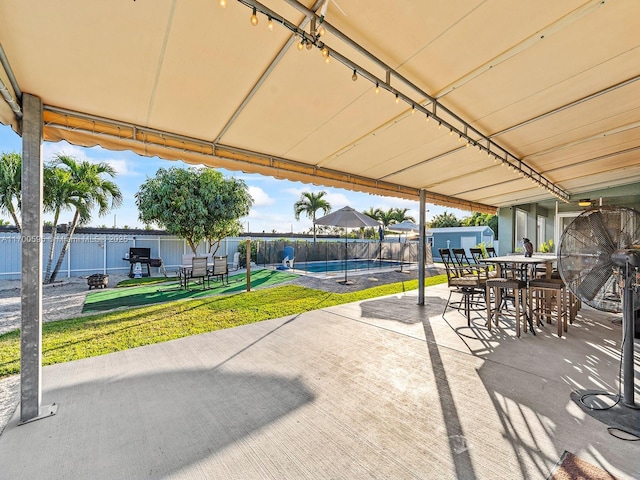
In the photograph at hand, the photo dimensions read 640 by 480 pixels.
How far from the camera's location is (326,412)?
88.6 inches

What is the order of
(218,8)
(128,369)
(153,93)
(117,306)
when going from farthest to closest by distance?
(117,306) < (128,369) < (153,93) < (218,8)

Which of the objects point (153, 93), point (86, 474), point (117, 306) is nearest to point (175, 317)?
point (117, 306)

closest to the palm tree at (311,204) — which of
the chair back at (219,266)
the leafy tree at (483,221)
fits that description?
the leafy tree at (483,221)

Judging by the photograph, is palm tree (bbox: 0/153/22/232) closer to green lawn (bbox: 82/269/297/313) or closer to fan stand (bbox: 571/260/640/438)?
green lawn (bbox: 82/269/297/313)

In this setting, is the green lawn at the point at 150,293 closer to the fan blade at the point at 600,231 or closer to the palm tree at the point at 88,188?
the palm tree at the point at 88,188

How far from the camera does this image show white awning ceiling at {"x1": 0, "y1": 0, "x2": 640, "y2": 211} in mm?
1671

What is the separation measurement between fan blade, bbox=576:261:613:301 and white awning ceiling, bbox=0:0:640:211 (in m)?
1.61

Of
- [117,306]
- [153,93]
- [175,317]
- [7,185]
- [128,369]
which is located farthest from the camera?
[7,185]

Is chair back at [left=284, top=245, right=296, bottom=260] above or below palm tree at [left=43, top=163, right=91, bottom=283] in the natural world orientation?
below

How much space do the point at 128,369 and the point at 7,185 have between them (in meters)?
9.00

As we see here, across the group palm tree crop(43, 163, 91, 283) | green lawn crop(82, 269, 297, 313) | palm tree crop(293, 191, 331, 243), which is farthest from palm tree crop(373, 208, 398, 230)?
palm tree crop(43, 163, 91, 283)

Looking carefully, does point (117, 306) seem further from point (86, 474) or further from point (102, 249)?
point (102, 249)

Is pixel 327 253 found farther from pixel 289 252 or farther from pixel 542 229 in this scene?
pixel 542 229

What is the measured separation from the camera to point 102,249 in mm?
11320
